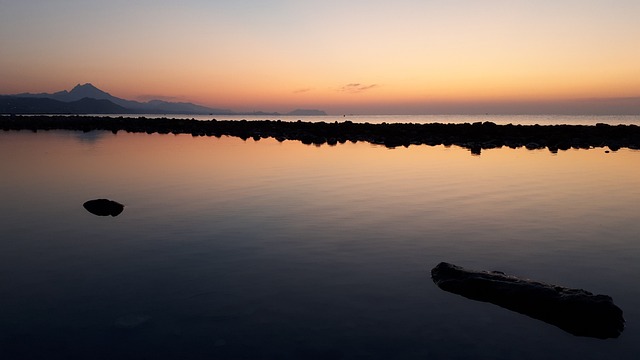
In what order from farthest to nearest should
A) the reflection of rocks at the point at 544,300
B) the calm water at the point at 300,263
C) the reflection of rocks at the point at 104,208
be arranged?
the reflection of rocks at the point at 104,208 → the reflection of rocks at the point at 544,300 → the calm water at the point at 300,263

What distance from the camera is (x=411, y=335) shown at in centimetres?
668

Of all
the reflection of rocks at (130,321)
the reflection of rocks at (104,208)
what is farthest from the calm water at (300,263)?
the reflection of rocks at (104,208)

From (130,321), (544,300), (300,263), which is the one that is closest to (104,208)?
(300,263)

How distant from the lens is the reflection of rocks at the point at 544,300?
677cm

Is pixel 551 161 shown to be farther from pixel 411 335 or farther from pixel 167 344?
pixel 167 344

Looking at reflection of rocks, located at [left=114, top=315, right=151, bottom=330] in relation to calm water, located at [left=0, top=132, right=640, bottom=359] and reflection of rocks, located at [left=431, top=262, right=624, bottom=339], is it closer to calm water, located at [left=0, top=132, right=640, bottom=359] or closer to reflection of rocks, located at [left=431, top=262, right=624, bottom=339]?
calm water, located at [left=0, top=132, right=640, bottom=359]

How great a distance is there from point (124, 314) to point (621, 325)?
799 cm

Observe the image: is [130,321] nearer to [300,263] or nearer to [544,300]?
[300,263]

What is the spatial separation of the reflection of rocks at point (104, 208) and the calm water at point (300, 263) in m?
0.40

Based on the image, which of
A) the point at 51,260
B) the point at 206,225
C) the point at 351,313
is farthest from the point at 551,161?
the point at 51,260

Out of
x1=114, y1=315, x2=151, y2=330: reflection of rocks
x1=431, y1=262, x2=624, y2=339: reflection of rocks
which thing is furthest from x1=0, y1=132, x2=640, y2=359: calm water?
x1=431, y1=262, x2=624, y2=339: reflection of rocks

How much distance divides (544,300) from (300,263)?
4927 mm

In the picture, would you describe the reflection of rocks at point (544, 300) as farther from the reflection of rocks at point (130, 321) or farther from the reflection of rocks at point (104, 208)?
the reflection of rocks at point (104, 208)

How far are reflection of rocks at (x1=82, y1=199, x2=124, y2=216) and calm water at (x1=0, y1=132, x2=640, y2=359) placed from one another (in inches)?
15.6
